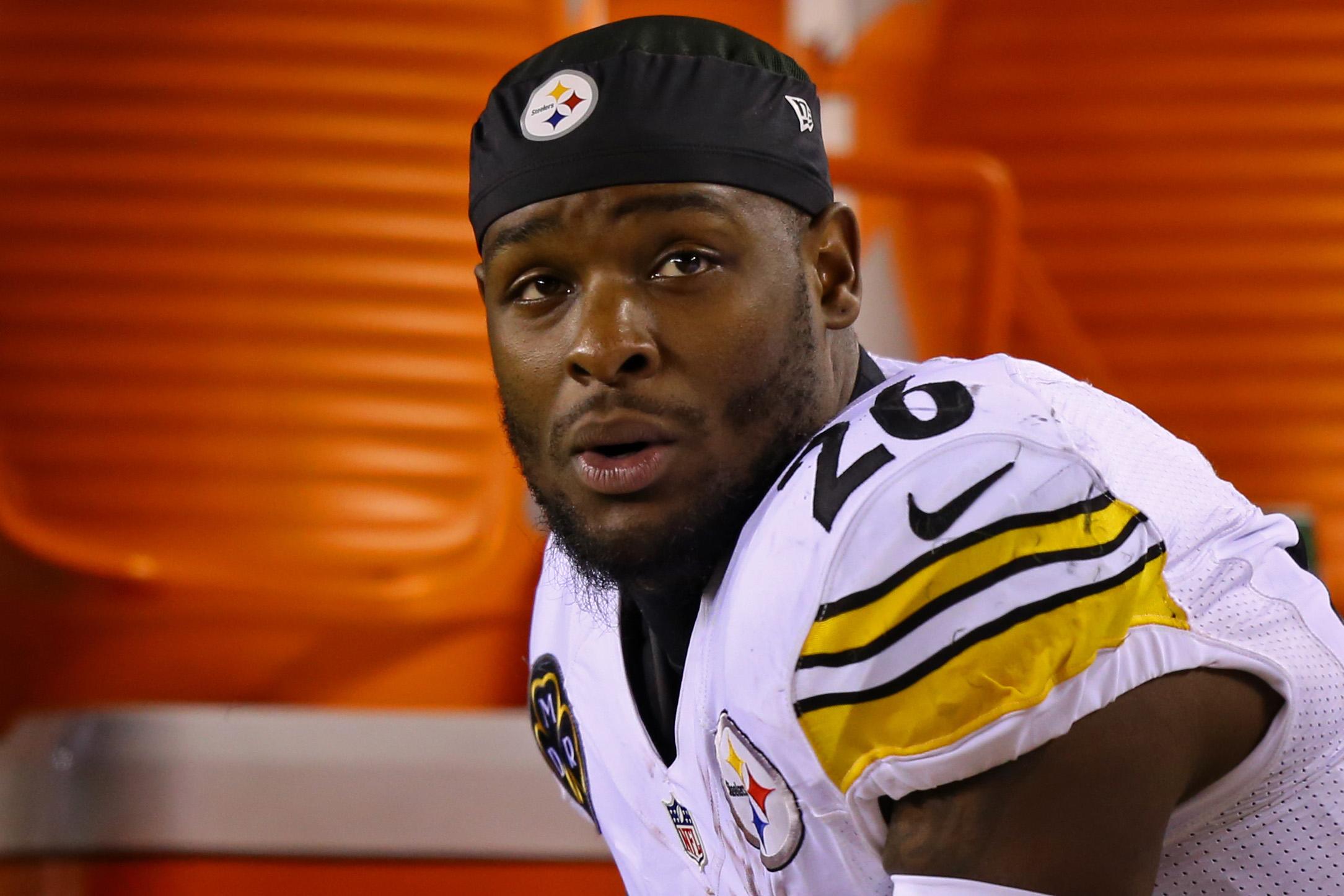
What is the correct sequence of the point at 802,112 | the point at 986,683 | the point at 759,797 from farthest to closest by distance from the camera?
the point at 802,112, the point at 759,797, the point at 986,683

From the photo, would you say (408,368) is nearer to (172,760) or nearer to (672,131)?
(172,760)

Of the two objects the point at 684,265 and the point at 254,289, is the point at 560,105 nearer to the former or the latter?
the point at 684,265

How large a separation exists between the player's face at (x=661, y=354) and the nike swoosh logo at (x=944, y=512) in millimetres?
265

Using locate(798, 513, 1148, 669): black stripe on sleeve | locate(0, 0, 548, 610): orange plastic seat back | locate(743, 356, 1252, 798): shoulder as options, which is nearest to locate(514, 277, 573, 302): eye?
locate(743, 356, 1252, 798): shoulder

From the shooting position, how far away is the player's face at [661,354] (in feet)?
3.58

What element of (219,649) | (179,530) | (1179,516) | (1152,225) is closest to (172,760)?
(219,649)

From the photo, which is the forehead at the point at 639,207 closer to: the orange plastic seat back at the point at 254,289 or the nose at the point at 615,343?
the nose at the point at 615,343

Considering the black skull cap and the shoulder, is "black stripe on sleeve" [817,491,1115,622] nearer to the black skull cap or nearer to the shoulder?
the shoulder

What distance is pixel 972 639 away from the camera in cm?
83

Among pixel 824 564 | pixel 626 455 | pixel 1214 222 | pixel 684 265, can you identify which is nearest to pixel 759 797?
pixel 824 564

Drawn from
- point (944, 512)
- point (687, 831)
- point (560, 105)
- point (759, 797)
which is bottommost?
point (687, 831)

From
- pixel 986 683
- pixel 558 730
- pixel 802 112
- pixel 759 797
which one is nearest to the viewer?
pixel 986 683

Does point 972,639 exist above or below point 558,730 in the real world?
above

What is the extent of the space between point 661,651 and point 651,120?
0.44m
